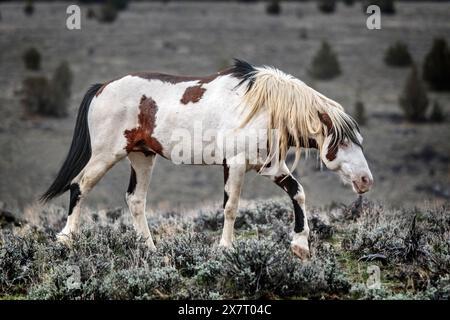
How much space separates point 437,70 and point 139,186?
21.3m

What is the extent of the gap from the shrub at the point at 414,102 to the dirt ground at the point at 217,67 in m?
0.44

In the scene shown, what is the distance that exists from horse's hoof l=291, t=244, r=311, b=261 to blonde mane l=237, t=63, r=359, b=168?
852 millimetres

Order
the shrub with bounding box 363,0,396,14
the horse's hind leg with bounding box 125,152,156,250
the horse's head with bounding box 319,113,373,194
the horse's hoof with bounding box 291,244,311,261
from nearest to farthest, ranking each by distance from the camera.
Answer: the horse's hoof with bounding box 291,244,311,261
the horse's head with bounding box 319,113,373,194
the horse's hind leg with bounding box 125,152,156,250
the shrub with bounding box 363,0,396,14

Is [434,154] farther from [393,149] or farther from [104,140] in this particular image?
[104,140]

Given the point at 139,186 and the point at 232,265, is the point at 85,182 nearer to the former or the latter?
the point at 139,186

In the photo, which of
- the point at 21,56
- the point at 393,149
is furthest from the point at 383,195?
the point at 21,56

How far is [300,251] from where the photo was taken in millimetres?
6273

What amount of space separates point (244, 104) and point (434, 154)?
15.2m

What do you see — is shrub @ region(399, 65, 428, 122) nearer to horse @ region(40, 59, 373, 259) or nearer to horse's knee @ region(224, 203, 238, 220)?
horse @ region(40, 59, 373, 259)

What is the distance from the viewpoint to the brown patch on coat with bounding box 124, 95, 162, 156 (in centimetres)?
699

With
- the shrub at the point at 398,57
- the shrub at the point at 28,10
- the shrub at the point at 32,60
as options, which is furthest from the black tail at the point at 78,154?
the shrub at the point at 28,10

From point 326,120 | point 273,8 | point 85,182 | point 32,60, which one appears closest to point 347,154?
point 326,120

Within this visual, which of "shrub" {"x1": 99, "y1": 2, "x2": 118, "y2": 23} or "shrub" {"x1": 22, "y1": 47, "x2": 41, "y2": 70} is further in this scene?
"shrub" {"x1": 99, "y1": 2, "x2": 118, "y2": 23}

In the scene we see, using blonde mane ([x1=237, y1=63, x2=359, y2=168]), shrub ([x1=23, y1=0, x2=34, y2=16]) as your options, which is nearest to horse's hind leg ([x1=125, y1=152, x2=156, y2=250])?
blonde mane ([x1=237, y1=63, x2=359, y2=168])
